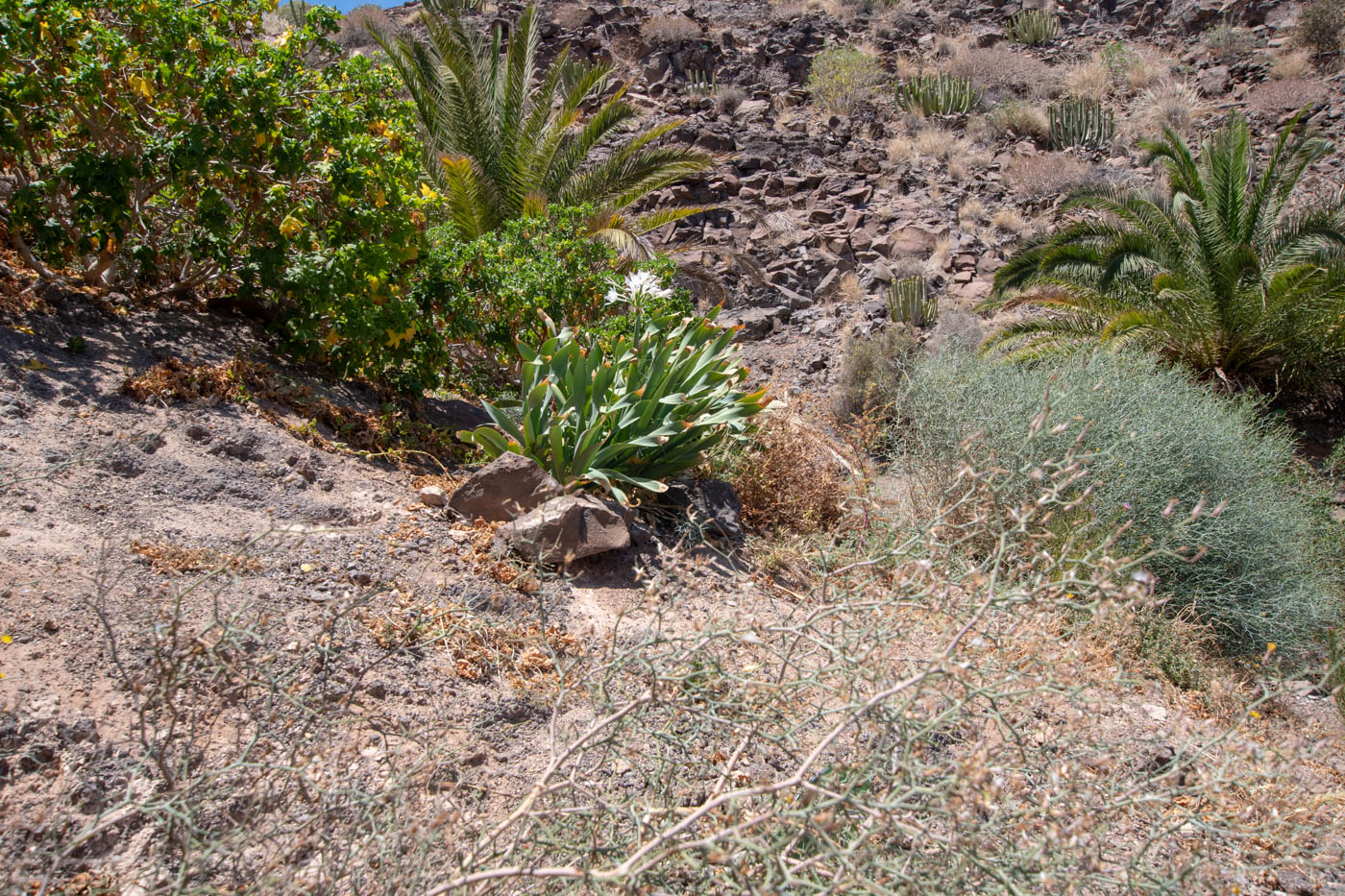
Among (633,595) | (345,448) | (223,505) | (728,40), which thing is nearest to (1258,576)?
(633,595)

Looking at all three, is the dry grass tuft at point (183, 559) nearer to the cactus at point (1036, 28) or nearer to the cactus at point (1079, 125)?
the cactus at point (1079, 125)

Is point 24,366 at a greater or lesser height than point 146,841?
greater

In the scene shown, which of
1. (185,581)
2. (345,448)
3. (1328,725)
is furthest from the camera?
(1328,725)

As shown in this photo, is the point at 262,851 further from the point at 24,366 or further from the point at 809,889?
the point at 24,366

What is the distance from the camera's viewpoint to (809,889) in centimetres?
168

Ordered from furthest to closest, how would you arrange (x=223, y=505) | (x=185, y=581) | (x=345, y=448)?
(x=345, y=448) < (x=223, y=505) < (x=185, y=581)

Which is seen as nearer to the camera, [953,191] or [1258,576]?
[1258,576]

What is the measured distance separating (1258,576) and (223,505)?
5.94m

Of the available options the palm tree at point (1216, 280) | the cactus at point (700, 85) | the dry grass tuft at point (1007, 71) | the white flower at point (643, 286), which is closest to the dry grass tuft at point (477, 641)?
the white flower at point (643, 286)

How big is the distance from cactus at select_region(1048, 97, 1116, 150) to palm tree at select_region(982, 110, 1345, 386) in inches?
266

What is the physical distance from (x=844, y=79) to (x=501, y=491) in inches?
670

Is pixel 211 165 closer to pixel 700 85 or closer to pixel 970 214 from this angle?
pixel 970 214

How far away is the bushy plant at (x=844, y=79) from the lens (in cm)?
1808

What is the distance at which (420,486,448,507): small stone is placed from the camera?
416cm
